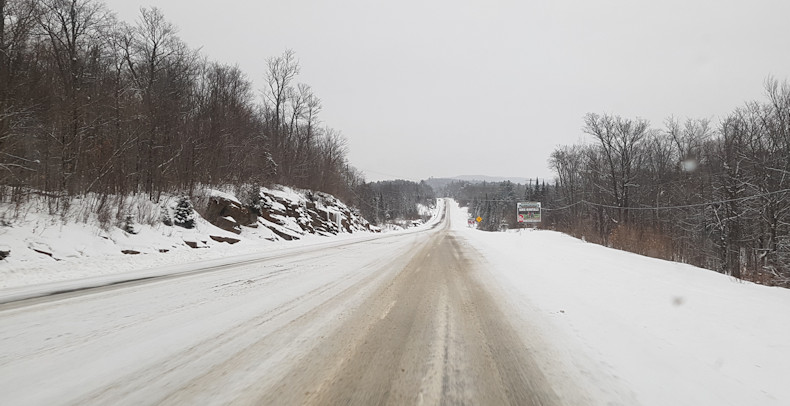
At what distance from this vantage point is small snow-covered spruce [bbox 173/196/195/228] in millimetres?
15406

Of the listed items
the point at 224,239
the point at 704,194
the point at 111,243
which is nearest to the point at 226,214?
the point at 224,239

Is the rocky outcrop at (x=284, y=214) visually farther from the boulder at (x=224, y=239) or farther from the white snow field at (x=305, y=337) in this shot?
Answer: the white snow field at (x=305, y=337)

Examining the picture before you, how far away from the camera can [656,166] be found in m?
43.8

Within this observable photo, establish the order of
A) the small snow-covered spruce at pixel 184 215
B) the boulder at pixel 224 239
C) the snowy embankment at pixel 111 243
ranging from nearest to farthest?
the snowy embankment at pixel 111 243 → the small snow-covered spruce at pixel 184 215 → the boulder at pixel 224 239

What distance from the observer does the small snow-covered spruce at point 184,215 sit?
15406mm

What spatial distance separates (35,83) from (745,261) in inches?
1547

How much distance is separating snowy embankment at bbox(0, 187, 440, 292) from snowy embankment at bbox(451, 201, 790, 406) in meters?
8.95

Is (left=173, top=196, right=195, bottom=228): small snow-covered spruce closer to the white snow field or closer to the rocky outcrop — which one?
the rocky outcrop

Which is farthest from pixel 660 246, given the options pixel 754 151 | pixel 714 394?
pixel 714 394

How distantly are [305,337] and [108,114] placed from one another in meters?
16.6

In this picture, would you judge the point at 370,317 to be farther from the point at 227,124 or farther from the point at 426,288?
the point at 227,124

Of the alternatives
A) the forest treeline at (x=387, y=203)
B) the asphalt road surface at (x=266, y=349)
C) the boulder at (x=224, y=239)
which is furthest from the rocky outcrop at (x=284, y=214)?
the forest treeline at (x=387, y=203)

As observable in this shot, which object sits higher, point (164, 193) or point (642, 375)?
point (164, 193)

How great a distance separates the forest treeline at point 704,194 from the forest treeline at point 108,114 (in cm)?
2242
